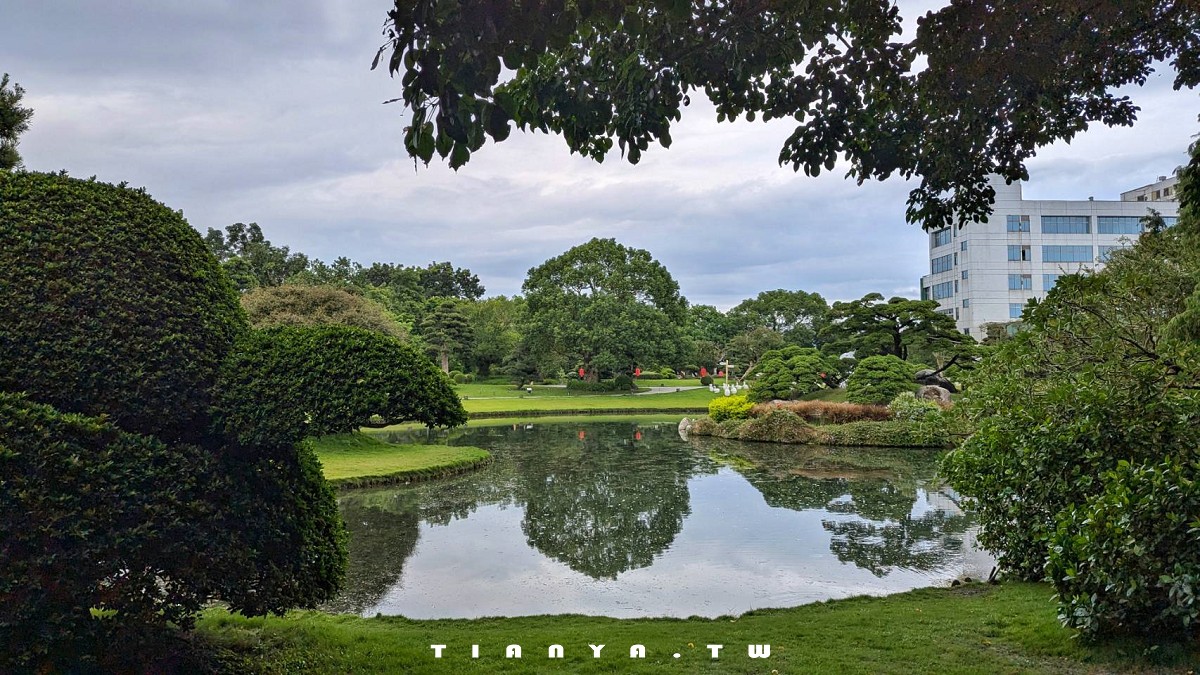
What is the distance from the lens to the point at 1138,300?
223 inches

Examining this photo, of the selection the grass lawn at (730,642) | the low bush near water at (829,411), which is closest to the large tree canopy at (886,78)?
the grass lawn at (730,642)

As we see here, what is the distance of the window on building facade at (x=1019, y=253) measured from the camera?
4197 centimetres

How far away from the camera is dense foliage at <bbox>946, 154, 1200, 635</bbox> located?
3658mm

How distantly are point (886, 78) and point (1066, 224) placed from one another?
4629 cm

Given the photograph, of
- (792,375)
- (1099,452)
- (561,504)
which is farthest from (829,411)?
(1099,452)

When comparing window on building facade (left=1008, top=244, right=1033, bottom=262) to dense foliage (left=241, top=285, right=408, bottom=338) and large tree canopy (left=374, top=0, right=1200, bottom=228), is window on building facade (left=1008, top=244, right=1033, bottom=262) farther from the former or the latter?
large tree canopy (left=374, top=0, right=1200, bottom=228)

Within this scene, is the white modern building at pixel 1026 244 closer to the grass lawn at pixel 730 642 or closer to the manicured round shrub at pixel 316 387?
the grass lawn at pixel 730 642

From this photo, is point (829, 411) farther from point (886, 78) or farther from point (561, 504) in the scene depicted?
point (886, 78)

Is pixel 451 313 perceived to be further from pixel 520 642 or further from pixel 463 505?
pixel 520 642

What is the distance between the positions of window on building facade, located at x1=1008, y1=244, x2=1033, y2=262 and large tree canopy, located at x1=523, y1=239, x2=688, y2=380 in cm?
1980

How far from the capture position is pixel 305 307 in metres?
18.3

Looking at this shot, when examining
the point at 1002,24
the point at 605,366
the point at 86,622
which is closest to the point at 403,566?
the point at 86,622

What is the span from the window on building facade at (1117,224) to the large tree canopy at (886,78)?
151 feet

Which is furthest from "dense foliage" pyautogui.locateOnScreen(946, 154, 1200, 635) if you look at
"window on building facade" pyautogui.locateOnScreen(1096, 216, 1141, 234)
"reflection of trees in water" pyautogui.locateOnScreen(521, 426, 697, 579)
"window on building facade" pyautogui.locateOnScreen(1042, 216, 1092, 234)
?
"window on building facade" pyautogui.locateOnScreen(1096, 216, 1141, 234)
